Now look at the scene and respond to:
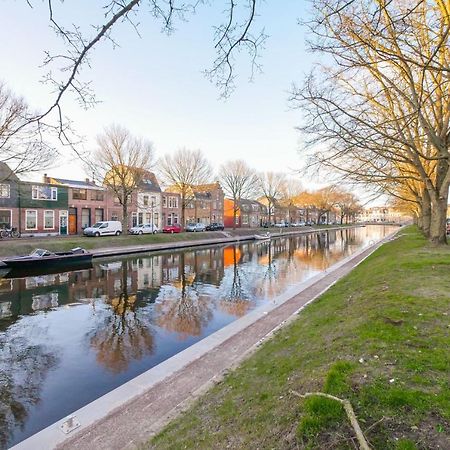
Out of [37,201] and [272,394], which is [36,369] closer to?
[272,394]

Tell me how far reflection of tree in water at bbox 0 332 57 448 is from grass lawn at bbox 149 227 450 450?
330 cm

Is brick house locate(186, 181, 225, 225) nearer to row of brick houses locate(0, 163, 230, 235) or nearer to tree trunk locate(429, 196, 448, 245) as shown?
row of brick houses locate(0, 163, 230, 235)

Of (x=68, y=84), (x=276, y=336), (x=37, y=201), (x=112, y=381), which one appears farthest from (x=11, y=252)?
(x=68, y=84)

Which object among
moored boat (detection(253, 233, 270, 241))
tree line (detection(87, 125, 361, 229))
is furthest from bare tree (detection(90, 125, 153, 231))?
moored boat (detection(253, 233, 270, 241))

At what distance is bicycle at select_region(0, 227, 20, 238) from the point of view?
31788 millimetres

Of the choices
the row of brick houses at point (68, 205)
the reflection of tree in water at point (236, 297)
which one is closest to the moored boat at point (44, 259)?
the row of brick houses at point (68, 205)

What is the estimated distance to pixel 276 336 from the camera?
→ 314 inches

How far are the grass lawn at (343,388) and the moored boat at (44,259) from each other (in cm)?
1888

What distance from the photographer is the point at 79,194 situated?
41781 millimetres

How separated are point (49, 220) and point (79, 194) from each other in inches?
213

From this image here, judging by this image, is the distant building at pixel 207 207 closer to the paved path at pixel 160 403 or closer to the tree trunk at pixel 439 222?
the tree trunk at pixel 439 222

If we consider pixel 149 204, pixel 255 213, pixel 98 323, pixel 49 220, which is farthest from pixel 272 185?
pixel 98 323

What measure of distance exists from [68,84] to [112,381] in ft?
20.6

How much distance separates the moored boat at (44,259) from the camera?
68.0ft
